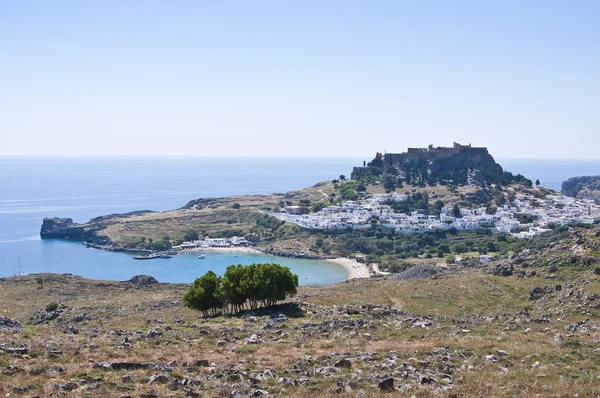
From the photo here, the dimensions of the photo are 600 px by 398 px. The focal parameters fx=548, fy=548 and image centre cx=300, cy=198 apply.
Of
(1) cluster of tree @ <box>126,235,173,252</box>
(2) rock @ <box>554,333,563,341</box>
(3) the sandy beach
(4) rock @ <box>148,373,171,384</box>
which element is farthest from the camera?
(1) cluster of tree @ <box>126,235,173,252</box>

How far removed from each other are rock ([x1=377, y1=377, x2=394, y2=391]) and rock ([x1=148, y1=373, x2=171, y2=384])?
632 centimetres

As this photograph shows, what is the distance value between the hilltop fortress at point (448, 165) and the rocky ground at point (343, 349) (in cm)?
11649

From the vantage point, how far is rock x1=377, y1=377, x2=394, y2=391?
51.0 feet

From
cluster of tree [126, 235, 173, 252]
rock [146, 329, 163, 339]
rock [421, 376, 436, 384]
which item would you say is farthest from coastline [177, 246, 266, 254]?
rock [421, 376, 436, 384]

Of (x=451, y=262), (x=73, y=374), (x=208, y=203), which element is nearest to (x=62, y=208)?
(x=208, y=203)

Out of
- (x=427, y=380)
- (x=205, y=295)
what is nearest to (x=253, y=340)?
(x=427, y=380)

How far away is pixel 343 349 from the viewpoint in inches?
851

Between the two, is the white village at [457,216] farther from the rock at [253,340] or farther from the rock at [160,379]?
the rock at [160,379]

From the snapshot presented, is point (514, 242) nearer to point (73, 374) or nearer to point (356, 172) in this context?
point (356, 172)

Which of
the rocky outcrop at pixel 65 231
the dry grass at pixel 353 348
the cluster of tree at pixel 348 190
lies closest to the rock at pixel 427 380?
the dry grass at pixel 353 348

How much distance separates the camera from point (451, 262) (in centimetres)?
8831

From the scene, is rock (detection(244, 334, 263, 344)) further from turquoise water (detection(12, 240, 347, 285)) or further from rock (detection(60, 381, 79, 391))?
turquoise water (detection(12, 240, 347, 285))

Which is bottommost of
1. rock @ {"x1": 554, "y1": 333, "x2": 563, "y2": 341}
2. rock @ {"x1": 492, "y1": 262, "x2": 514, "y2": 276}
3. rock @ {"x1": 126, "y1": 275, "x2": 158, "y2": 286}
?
rock @ {"x1": 126, "y1": 275, "x2": 158, "y2": 286}

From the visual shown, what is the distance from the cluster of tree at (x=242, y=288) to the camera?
34781 mm
